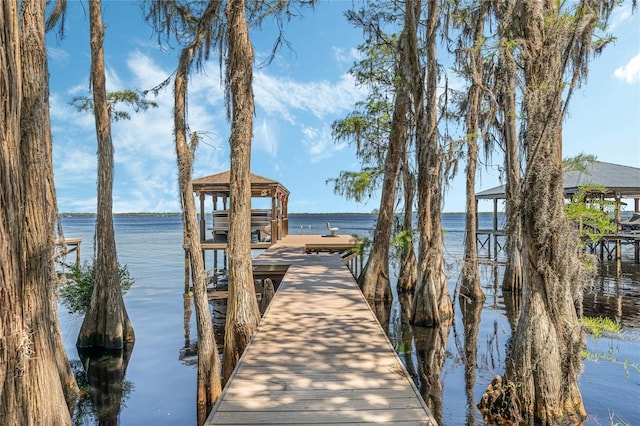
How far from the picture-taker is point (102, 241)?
8672 millimetres

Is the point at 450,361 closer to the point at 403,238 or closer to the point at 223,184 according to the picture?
the point at 403,238

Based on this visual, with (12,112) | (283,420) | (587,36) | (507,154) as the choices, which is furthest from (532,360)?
(12,112)

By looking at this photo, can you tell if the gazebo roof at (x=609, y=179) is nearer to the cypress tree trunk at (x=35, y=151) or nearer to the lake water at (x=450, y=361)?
the lake water at (x=450, y=361)

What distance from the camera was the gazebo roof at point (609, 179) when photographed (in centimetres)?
2045

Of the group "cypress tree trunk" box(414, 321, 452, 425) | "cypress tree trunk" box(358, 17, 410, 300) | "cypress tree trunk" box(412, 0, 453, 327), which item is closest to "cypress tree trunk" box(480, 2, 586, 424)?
"cypress tree trunk" box(414, 321, 452, 425)

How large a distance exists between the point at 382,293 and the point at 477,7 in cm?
882

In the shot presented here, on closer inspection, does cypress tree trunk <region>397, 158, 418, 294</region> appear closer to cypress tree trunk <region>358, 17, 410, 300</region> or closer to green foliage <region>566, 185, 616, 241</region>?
cypress tree trunk <region>358, 17, 410, 300</region>

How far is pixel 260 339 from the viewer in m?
5.27

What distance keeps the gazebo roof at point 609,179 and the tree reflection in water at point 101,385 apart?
19.1 m

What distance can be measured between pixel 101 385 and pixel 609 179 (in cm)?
2489

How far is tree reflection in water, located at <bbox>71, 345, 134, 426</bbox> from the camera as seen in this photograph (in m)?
6.34

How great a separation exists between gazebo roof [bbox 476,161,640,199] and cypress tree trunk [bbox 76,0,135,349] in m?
18.7

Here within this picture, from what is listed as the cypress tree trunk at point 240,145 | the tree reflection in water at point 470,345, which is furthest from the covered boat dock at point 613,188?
the cypress tree trunk at point 240,145

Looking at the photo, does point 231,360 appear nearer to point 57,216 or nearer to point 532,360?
point 57,216
